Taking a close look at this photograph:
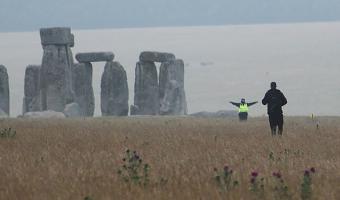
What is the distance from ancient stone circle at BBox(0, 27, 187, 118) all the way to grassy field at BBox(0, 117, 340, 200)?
72.6ft

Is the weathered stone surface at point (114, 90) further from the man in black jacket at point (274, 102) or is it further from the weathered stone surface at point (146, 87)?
the man in black jacket at point (274, 102)

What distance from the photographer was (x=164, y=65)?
4216 centimetres

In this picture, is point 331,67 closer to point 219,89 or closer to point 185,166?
point 219,89

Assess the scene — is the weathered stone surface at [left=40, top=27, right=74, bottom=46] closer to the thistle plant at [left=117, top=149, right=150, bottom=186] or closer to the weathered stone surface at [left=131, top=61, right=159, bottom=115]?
the weathered stone surface at [left=131, top=61, right=159, bottom=115]

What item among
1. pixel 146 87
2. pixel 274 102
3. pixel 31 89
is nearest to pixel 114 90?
pixel 146 87

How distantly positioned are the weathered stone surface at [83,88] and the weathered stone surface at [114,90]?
80 centimetres

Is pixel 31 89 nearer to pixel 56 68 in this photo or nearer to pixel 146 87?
pixel 56 68

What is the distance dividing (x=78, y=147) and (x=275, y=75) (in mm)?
69980

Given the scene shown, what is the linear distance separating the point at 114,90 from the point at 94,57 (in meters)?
1.83

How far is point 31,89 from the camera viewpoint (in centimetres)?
4281

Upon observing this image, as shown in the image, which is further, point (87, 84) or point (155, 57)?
point (87, 84)

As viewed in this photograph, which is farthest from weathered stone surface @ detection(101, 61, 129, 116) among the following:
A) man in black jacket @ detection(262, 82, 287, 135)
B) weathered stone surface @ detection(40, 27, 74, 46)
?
man in black jacket @ detection(262, 82, 287, 135)

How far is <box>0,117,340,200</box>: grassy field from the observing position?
29.9ft

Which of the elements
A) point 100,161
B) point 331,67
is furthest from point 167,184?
point 331,67
